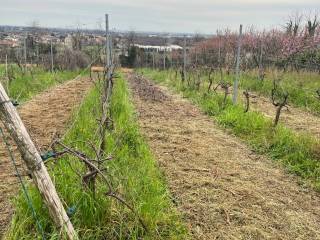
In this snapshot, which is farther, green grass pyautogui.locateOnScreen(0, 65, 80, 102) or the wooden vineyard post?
green grass pyautogui.locateOnScreen(0, 65, 80, 102)

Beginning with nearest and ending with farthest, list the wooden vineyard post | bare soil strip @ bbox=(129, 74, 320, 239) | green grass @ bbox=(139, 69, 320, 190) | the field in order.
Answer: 1. the wooden vineyard post
2. the field
3. bare soil strip @ bbox=(129, 74, 320, 239)
4. green grass @ bbox=(139, 69, 320, 190)

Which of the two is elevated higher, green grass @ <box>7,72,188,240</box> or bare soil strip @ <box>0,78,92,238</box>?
green grass @ <box>7,72,188,240</box>

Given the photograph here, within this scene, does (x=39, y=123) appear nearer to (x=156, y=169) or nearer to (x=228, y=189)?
(x=156, y=169)

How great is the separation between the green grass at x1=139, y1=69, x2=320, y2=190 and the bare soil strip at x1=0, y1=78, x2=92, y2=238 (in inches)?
119

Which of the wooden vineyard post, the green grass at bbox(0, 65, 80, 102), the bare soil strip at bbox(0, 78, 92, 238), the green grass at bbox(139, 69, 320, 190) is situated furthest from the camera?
the green grass at bbox(0, 65, 80, 102)

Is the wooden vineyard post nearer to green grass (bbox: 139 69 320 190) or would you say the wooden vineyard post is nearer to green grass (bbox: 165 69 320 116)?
green grass (bbox: 139 69 320 190)

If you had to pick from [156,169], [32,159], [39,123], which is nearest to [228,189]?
[156,169]

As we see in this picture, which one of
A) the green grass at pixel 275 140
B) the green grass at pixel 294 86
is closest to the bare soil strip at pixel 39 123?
the green grass at pixel 275 140

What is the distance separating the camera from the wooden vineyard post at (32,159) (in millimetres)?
2285

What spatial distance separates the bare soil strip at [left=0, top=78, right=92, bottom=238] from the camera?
3.81 metres

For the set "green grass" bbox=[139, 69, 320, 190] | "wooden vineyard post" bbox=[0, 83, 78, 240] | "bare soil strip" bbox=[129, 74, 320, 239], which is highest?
"wooden vineyard post" bbox=[0, 83, 78, 240]

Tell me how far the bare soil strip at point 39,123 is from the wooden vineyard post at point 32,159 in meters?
0.41

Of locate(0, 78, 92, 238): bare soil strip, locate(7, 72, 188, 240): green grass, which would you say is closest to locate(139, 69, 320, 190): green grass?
locate(7, 72, 188, 240): green grass

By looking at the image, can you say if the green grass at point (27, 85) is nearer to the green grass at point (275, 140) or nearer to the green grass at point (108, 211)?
the green grass at point (275, 140)
